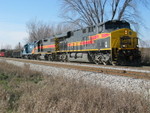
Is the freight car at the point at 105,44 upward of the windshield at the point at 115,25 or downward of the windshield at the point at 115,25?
downward

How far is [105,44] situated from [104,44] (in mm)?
136

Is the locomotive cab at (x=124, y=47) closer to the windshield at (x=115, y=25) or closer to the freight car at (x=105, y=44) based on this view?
the freight car at (x=105, y=44)

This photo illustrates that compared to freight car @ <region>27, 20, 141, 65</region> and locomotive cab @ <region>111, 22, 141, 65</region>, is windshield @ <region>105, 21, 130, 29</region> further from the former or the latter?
locomotive cab @ <region>111, 22, 141, 65</region>

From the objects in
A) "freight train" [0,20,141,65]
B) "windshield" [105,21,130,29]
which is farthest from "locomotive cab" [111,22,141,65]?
"windshield" [105,21,130,29]

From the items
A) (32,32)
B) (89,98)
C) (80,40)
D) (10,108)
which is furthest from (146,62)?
(32,32)

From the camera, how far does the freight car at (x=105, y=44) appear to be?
12211 millimetres

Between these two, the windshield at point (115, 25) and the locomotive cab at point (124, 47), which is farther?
the windshield at point (115, 25)

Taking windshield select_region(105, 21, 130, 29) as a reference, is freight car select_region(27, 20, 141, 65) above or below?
below

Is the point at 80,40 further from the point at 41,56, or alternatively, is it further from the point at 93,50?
the point at 41,56

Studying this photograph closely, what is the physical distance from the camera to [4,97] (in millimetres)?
4414

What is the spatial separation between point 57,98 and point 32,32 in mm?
55450

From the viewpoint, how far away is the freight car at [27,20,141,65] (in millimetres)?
12211

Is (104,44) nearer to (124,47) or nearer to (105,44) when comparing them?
(105,44)

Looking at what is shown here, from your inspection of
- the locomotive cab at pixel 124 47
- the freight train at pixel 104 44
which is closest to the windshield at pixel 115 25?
the freight train at pixel 104 44
